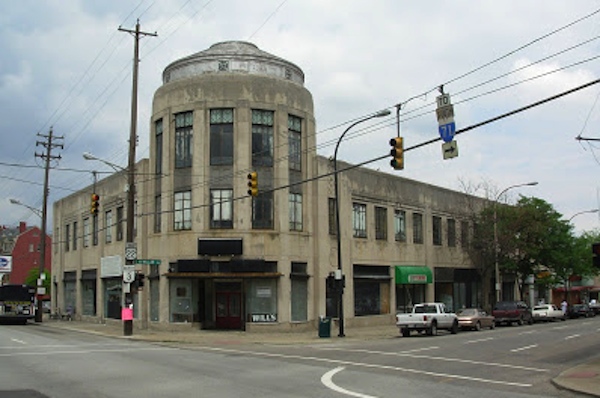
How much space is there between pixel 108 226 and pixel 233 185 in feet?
47.1

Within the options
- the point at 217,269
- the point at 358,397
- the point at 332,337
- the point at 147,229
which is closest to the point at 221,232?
the point at 217,269

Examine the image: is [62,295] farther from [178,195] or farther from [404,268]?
[404,268]

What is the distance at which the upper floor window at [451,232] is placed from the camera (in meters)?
50.1

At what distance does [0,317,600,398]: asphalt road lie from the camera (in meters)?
12.9

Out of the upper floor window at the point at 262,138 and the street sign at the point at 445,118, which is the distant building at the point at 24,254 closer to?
the upper floor window at the point at 262,138

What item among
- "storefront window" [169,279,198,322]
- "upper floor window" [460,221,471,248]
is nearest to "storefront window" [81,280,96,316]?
"storefront window" [169,279,198,322]

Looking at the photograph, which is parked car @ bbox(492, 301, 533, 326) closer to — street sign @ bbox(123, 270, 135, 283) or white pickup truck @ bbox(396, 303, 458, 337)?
white pickup truck @ bbox(396, 303, 458, 337)

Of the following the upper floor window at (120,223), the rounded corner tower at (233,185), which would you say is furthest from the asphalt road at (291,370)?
the upper floor window at (120,223)

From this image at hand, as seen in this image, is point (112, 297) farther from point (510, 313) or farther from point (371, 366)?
point (371, 366)

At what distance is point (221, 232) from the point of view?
33.7 meters

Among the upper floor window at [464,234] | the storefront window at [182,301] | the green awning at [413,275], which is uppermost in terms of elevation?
the upper floor window at [464,234]

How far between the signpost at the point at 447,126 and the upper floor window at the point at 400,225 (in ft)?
83.4

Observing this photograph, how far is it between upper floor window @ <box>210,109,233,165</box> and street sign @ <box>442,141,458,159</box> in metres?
18.0

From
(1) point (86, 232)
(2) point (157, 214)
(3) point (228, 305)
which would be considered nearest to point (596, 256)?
(3) point (228, 305)
